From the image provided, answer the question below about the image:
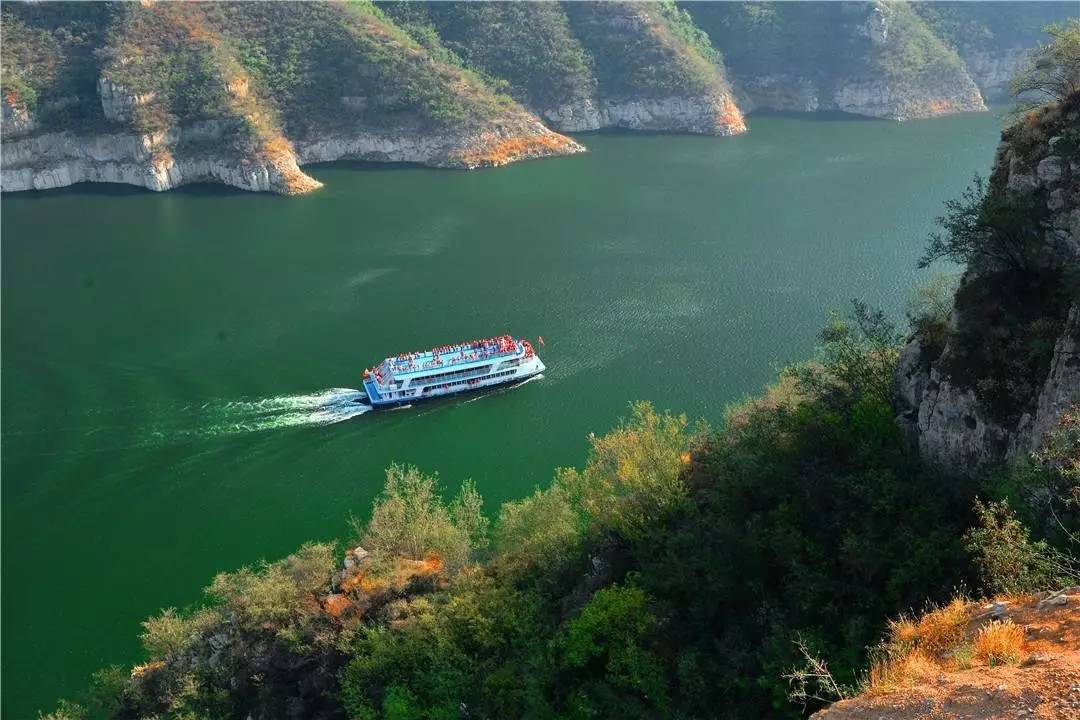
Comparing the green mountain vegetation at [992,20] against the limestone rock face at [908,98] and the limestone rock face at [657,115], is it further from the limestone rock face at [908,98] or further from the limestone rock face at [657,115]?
the limestone rock face at [657,115]

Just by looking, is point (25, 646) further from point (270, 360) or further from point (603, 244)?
point (603, 244)

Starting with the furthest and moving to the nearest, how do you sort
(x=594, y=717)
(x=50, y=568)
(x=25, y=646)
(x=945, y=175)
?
(x=945, y=175)
(x=50, y=568)
(x=25, y=646)
(x=594, y=717)

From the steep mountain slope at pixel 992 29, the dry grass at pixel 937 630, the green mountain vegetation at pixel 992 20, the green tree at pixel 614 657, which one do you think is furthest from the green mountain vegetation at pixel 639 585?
the green mountain vegetation at pixel 992 20

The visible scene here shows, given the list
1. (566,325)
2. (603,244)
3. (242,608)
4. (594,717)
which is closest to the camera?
(594,717)

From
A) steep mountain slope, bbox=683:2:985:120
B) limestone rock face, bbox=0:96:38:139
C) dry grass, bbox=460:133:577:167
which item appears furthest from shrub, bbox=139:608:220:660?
steep mountain slope, bbox=683:2:985:120

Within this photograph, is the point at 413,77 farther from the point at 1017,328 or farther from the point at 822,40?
the point at 1017,328

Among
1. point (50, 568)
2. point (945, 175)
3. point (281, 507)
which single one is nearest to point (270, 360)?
point (281, 507)
